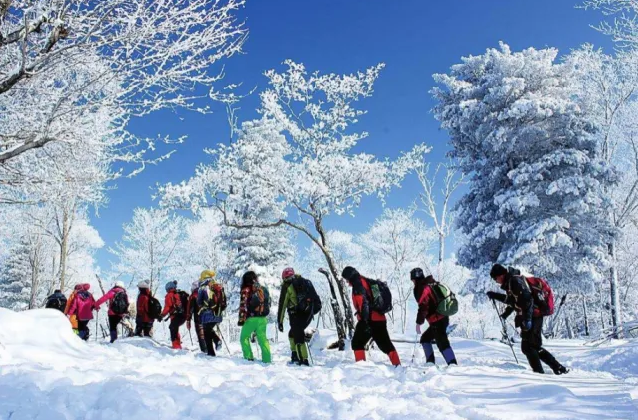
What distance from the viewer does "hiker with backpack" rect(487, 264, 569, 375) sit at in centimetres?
654

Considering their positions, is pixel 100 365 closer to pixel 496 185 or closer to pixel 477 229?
pixel 477 229

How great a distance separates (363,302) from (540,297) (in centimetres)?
282

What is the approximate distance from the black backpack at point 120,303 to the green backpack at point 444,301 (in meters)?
8.21

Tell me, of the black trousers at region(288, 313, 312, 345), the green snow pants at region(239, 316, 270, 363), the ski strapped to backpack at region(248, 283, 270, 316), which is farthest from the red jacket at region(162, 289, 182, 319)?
the black trousers at region(288, 313, 312, 345)

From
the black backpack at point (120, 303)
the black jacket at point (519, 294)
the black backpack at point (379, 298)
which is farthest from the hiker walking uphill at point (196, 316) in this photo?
the black jacket at point (519, 294)

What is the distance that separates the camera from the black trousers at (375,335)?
7.30 m

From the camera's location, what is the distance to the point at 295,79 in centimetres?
1542

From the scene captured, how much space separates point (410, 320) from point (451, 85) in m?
31.0

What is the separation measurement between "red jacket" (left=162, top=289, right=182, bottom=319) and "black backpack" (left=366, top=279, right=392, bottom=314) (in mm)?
5639

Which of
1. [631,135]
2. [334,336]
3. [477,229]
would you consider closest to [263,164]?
[334,336]

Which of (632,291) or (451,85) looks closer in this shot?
(451,85)

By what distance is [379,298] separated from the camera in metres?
7.29

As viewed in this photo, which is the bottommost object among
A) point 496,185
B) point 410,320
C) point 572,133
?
point 410,320

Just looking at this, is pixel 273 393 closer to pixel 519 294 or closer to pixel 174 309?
pixel 519 294
